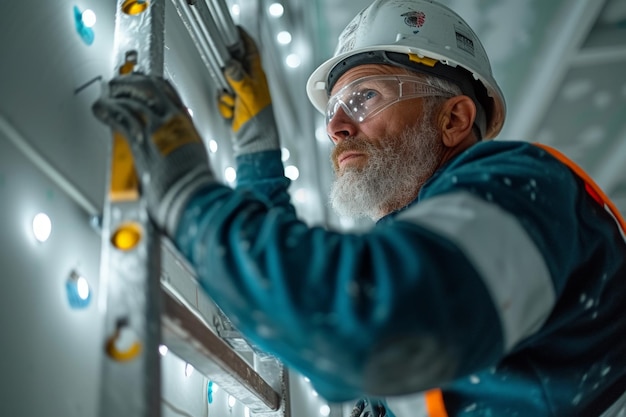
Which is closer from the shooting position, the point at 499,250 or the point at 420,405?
the point at 499,250

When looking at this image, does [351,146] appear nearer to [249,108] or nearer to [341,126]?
[341,126]

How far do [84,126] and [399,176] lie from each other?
0.85 meters

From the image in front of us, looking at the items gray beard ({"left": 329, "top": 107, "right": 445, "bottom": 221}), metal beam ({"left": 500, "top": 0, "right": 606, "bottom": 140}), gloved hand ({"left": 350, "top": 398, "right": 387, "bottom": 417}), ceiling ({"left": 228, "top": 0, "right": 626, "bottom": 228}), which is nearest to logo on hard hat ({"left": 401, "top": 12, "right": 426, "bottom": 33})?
gray beard ({"left": 329, "top": 107, "right": 445, "bottom": 221})

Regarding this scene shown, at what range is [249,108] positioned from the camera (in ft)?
4.41

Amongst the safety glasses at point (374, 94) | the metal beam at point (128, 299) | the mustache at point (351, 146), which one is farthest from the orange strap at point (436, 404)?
the safety glasses at point (374, 94)

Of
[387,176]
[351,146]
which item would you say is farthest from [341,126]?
[387,176]

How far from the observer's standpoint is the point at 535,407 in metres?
1.24

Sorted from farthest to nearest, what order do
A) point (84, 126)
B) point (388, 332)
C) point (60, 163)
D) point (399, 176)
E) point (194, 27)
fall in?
1. point (399, 176)
2. point (194, 27)
3. point (84, 126)
4. point (60, 163)
5. point (388, 332)

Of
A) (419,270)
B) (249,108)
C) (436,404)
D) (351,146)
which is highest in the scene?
(351,146)

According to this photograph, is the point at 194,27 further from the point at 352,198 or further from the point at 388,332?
the point at 388,332

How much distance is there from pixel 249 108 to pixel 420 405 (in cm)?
67

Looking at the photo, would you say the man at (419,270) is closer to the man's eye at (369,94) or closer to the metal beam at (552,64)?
the man's eye at (369,94)

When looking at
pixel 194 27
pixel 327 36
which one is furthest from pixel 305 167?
pixel 194 27

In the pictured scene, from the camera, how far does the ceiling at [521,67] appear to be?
2.86 m
